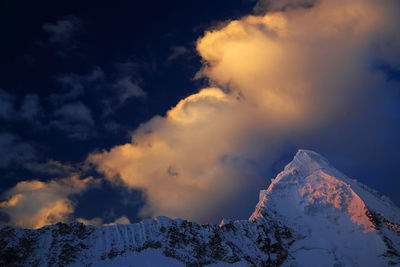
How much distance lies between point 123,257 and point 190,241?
113 ft

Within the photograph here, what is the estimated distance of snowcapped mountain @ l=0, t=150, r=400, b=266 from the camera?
380 feet

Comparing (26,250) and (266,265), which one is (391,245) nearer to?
(266,265)

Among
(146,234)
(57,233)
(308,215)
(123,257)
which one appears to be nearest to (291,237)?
(308,215)

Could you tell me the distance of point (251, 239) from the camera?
530 feet

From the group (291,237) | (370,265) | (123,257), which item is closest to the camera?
(123,257)

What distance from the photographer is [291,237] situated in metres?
173

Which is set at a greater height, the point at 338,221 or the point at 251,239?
the point at 338,221

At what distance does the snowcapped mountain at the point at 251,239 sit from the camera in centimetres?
11594

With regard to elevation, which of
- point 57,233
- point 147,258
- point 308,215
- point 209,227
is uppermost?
point 308,215

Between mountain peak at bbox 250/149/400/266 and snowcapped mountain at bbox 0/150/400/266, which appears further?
mountain peak at bbox 250/149/400/266

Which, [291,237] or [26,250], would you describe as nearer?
[26,250]

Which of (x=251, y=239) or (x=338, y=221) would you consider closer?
(x=251, y=239)

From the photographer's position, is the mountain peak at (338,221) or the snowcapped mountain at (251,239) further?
the mountain peak at (338,221)

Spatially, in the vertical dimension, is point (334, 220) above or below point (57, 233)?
above
